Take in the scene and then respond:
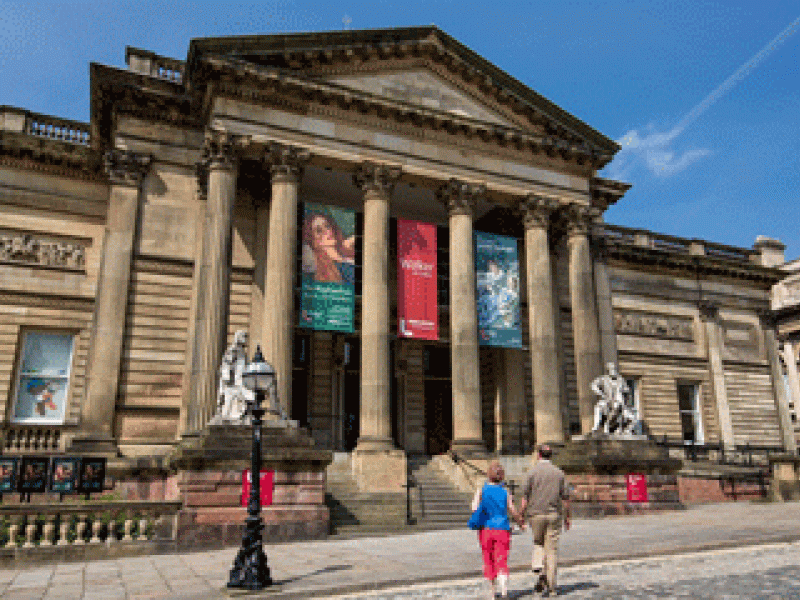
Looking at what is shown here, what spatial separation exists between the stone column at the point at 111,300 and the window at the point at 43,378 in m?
2.25

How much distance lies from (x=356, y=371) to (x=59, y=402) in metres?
9.68

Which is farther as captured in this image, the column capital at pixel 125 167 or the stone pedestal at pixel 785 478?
the stone pedestal at pixel 785 478

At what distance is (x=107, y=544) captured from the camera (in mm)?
11000

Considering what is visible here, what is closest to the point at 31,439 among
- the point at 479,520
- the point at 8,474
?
the point at 8,474

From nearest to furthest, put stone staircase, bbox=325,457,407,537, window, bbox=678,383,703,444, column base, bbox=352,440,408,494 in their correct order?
1. stone staircase, bbox=325,457,407,537
2. column base, bbox=352,440,408,494
3. window, bbox=678,383,703,444

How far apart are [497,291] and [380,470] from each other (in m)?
7.55

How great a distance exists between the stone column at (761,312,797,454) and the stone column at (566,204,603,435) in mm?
16803

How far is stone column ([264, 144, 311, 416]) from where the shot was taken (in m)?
17.0

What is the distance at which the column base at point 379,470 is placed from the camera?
16.7m

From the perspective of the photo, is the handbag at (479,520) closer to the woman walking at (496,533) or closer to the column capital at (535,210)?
the woman walking at (496,533)

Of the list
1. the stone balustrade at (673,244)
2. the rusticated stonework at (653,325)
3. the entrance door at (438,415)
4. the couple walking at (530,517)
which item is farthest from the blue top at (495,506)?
the stone balustrade at (673,244)

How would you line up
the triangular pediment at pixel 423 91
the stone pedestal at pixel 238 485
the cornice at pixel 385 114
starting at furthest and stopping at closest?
the triangular pediment at pixel 423 91 < the cornice at pixel 385 114 < the stone pedestal at pixel 238 485

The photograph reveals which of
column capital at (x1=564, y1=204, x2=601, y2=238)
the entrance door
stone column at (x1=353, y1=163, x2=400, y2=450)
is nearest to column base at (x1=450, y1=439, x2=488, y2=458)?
stone column at (x1=353, y1=163, x2=400, y2=450)

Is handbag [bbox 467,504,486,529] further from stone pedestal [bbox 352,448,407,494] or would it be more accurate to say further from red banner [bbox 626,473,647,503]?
red banner [bbox 626,473,647,503]
